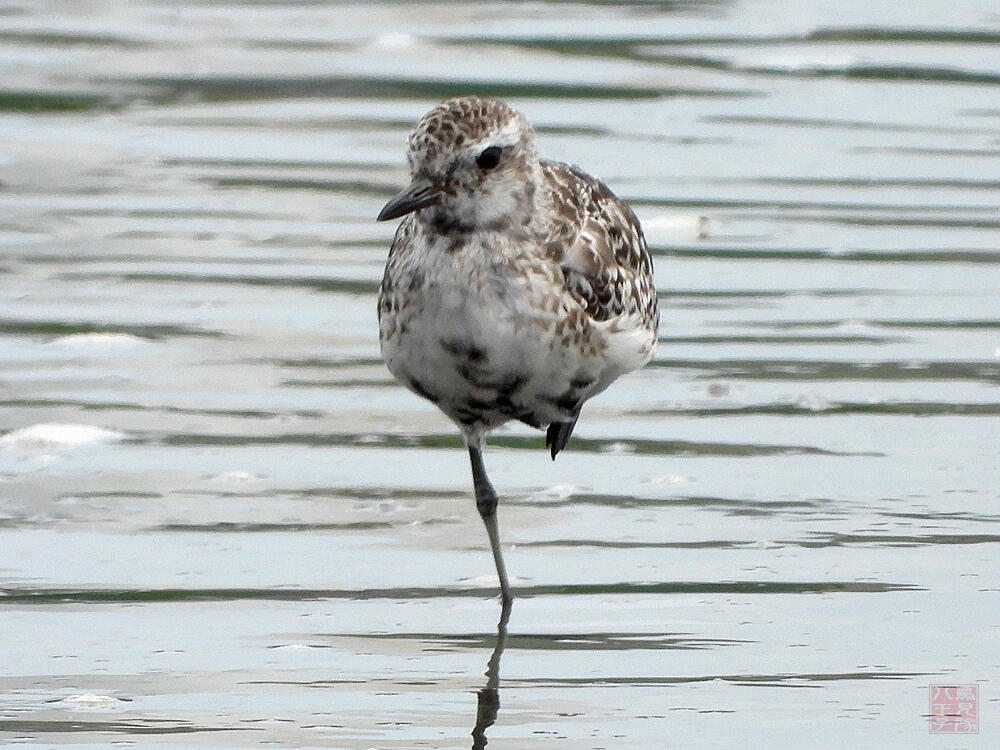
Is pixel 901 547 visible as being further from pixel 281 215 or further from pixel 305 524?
pixel 281 215

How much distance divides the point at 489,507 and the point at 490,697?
105cm

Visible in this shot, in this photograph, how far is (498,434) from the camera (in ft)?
27.6

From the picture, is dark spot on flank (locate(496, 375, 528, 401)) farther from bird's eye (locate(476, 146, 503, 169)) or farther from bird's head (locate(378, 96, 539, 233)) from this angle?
bird's eye (locate(476, 146, 503, 169))

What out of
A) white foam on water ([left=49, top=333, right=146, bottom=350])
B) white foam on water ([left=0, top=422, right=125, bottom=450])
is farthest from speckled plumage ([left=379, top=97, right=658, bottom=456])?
white foam on water ([left=49, top=333, right=146, bottom=350])

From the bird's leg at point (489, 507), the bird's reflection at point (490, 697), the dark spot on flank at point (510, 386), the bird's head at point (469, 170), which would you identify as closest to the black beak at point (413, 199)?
the bird's head at point (469, 170)

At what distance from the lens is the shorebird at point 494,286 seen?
632 centimetres

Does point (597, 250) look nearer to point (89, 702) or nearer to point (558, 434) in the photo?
point (558, 434)

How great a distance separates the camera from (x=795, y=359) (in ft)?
29.4

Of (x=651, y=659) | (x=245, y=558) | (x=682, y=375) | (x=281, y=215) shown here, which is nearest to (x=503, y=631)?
(x=651, y=659)

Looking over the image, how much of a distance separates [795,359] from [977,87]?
488 cm

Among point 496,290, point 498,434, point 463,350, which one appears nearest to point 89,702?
point 463,350

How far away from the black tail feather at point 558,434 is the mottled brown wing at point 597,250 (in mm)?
390

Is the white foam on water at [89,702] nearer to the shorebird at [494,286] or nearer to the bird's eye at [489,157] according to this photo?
the shorebird at [494,286]

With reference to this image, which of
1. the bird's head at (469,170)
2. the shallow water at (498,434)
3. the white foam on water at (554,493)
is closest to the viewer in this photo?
the shallow water at (498,434)
